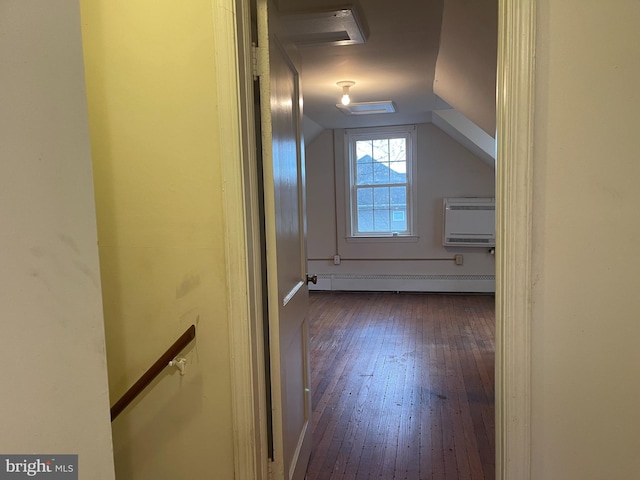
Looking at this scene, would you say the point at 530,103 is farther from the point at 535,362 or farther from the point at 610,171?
the point at 535,362

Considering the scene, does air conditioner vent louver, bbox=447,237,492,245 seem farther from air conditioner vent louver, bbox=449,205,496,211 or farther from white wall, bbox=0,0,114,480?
white wall, bbox=0,0,114,480

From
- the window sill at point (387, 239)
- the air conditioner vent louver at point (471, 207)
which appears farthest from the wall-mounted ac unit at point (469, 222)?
the window sill at point (387, 239)

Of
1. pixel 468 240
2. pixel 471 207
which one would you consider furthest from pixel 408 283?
pixel 471 207

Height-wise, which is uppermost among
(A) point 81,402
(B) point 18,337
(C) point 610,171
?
(C) point 610,171

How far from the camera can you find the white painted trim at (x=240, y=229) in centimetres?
129

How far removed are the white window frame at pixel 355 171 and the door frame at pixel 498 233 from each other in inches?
183

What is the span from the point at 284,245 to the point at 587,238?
1.01 meters

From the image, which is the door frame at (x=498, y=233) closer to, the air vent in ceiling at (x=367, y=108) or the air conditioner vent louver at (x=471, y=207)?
the air vent in ceiling at (x=367, y=108)

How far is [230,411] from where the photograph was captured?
1408 millimetres

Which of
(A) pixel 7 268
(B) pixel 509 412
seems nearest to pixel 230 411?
(B) pixel 509 412

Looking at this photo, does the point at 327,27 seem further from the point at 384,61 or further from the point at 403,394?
the point at 403,394

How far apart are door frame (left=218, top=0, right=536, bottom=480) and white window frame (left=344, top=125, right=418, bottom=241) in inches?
183

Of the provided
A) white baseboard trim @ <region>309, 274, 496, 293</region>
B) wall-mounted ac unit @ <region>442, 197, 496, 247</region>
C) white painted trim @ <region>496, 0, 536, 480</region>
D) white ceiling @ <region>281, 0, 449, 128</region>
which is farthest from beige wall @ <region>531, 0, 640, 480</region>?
white baseboard trim @ <region>309, 274, 496, 293</region>

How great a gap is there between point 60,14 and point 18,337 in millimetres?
506
